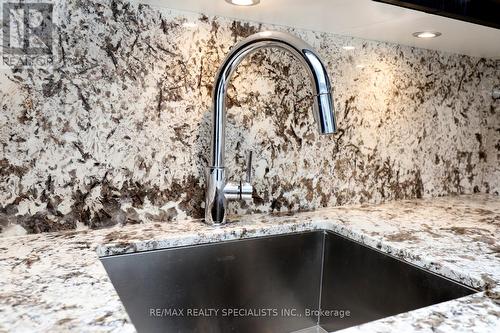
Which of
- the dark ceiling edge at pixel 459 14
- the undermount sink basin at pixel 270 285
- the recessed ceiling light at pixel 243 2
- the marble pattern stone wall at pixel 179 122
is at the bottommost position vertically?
the undermount sink basin at pixel 270 285

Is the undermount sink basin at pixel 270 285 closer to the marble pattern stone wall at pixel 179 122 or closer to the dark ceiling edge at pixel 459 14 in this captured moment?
the marble pattern stone wall at pixel 179 122

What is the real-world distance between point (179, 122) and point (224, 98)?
14cm

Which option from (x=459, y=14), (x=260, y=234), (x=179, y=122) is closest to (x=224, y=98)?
(x=179, y=122)

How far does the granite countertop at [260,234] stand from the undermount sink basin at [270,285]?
3cm

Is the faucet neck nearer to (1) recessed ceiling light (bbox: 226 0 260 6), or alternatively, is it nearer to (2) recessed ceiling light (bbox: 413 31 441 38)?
(1) recessed ceiling light (bbox: 226 0 260 6)

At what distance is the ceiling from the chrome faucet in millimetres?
100

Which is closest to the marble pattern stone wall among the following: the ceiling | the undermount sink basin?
the ceiling

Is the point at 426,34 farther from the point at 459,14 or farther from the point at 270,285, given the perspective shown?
the point at 270,285

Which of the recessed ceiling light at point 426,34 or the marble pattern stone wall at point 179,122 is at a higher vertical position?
the recessed ceiling light at point 426,34

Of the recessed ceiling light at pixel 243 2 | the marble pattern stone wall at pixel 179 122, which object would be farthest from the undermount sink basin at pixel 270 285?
the recessed ceiling light at pixel 243 2

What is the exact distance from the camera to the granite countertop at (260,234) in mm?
483

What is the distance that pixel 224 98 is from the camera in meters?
0.88

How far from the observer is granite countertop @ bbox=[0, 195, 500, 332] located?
48cm

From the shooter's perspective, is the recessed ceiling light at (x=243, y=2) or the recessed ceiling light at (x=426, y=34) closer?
the recessed ceiling light at (x=243, y=2)
